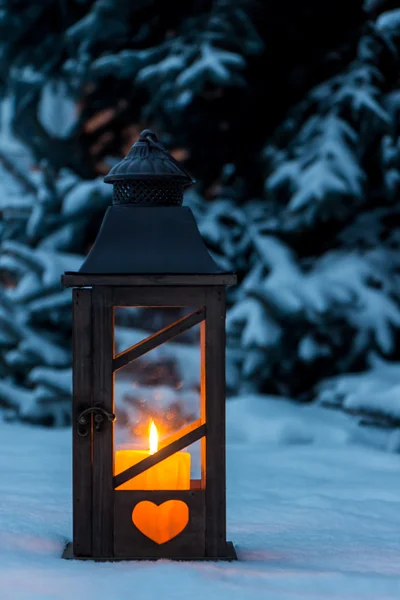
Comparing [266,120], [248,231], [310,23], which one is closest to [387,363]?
[248,231]

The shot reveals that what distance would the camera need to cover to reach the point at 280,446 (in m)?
4.45

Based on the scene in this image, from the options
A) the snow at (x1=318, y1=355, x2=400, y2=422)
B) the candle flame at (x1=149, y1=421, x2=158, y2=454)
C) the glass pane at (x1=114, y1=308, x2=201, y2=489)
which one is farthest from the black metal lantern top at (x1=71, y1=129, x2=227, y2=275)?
the snow at (x1=318, y1=355, x2=400, y2=422)

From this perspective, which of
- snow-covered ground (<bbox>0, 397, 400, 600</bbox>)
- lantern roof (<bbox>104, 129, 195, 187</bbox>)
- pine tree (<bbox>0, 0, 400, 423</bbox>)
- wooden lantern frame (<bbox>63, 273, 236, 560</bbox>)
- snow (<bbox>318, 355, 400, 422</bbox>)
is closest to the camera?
snow-covered ground (<bbox>0, 397, 400, 600</bbox>)

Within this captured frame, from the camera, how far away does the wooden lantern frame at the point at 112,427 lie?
217 cm

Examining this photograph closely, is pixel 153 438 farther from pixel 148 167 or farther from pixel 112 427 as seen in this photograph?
pixel 148 167

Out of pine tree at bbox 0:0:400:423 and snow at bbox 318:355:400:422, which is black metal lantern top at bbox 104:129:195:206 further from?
pine tree at bbox 0:0:400:423

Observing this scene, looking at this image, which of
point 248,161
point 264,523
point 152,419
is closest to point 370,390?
point 264,523

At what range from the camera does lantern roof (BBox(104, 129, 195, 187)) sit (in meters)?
2.28

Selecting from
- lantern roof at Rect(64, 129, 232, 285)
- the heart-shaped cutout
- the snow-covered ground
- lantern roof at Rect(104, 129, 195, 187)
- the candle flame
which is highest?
lantern roof at Rect(104, 129, 195, 187)

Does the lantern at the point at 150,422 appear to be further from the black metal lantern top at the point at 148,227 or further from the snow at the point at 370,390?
the snow at the point at 370,390

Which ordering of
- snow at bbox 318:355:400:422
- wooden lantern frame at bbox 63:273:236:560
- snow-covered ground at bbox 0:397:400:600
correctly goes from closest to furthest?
snow-covered ground at bbox 0:397:400:600 < wooden lantern frame at bbox 63:273:236:560 < snow at bbox 318:355:400:422

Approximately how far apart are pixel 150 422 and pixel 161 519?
10.7 inches

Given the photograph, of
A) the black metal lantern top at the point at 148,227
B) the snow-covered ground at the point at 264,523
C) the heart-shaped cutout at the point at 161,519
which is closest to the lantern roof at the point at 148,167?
the black metal lantern top at the point at 148,227

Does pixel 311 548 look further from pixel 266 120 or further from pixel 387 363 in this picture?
pixel 266 120
